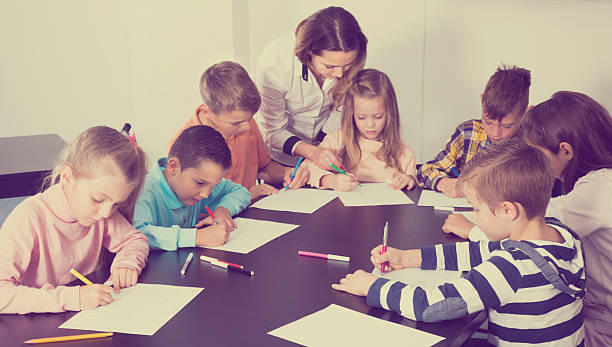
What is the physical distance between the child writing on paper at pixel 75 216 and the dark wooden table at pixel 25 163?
1.07m

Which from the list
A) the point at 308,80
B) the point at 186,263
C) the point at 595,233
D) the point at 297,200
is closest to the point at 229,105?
the point at 297,200

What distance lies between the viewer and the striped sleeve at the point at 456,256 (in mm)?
1442

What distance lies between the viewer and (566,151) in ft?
5.91

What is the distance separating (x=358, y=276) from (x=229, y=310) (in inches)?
12.0

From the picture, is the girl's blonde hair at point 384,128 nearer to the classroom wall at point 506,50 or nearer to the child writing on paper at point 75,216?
the classroom wall at point 506,50

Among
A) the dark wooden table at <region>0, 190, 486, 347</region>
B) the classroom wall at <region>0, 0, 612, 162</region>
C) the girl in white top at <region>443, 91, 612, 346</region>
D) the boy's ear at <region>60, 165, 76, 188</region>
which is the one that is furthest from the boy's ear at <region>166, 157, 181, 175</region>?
the classroom wall at <region>0, 0, 612, 162</region>

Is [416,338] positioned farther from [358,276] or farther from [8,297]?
[8,297]

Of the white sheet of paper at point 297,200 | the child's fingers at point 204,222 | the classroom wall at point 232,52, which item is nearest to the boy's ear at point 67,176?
the child's fingers at point 204,222

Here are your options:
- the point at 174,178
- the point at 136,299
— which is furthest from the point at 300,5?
the point at 136,299

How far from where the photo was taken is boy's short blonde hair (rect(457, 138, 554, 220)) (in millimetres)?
1301

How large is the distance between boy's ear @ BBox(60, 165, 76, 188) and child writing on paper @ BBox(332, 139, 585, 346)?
657mm

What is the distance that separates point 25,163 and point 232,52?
5.77ft

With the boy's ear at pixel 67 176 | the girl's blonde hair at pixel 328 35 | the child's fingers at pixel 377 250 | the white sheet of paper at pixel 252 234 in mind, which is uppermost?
the girl's blonde hair at pixel 328 35

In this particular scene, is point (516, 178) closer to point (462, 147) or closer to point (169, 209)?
point (169, 209)
